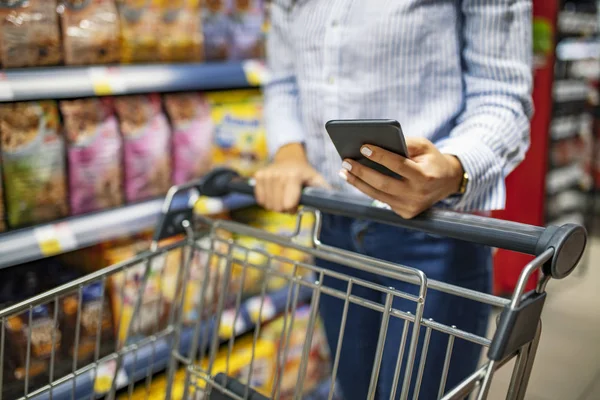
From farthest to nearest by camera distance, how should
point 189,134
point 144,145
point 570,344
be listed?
point 570,344 → point 189,134 → point 144,145

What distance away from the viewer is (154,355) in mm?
1595

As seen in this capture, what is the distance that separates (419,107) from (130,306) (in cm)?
105

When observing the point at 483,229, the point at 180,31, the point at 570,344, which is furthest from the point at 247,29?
the point at 570,344

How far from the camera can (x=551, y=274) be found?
75 cm

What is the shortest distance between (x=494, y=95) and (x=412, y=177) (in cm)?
30

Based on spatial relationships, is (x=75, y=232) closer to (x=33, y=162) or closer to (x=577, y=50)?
(x=33, y=162)

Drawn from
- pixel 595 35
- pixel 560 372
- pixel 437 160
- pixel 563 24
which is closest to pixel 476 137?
pixel 437 160

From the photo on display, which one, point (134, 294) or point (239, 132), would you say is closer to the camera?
point (134, 294)

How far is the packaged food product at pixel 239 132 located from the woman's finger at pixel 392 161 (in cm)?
111

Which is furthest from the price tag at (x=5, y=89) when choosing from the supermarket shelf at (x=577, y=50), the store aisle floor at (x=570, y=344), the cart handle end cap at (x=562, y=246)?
the supermarket shelf at (x=577, y=50)

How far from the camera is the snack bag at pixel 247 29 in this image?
75.0 inches

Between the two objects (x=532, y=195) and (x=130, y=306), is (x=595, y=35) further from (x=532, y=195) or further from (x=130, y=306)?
(x=130, y=306)

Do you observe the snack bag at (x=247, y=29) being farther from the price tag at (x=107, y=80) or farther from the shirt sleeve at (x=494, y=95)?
the shirt sleeve at (x=494, y=95)

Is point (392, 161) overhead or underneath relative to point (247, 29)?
underneath
